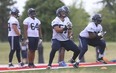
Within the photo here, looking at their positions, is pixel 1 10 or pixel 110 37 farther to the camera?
pixel 1 10

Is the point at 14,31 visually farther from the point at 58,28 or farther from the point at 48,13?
the point at 48,13

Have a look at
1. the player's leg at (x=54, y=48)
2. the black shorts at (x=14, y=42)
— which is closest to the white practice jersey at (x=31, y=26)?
the black shorts at (x=14, y=42)

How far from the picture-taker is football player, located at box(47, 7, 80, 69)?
42.6ft

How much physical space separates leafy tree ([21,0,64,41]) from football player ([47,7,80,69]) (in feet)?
128

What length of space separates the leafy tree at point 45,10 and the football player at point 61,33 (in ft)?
128

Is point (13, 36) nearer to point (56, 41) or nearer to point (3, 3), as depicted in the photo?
point (56, 41)

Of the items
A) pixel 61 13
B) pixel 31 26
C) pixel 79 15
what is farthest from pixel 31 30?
pixel 79 15

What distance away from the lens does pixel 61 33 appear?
13133mm

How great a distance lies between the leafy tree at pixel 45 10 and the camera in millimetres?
53219

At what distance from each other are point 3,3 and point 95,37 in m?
55.4

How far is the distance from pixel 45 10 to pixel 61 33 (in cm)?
4314

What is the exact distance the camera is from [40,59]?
60.6ft

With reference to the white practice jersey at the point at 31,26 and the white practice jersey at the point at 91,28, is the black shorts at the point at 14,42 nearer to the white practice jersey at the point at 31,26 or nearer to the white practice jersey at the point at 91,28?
the white practice jersey at the point at 31,26

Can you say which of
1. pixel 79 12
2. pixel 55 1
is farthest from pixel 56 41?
pixel 79 12
